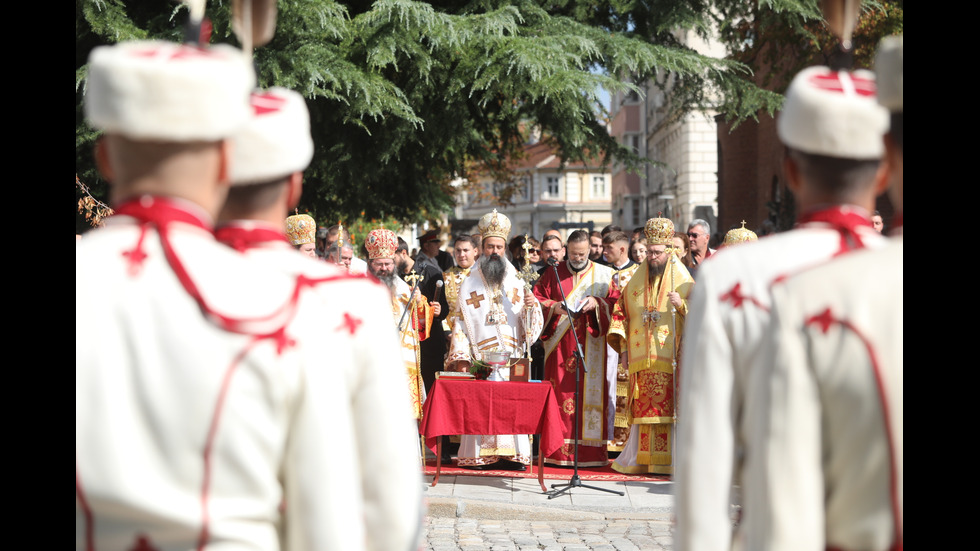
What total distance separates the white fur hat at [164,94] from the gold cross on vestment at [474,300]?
Answer: 24.6 ft

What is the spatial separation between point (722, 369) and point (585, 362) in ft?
26.6

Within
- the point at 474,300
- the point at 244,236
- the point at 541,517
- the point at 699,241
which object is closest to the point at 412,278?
the point at 474,300

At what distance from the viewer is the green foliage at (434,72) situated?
12.5 m

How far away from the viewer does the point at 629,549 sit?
7.42 meters

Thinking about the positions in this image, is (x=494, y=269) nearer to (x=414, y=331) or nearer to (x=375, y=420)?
(x=414, y=331)

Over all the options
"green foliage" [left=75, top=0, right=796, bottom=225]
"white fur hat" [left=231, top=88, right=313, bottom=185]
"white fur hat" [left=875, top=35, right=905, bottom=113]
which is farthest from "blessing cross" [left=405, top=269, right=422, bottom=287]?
"white fur hat" [left=875, top=35, right=905, bottom=113]

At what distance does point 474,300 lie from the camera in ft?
32.9

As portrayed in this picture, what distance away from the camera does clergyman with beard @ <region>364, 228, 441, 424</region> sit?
984 centimetres

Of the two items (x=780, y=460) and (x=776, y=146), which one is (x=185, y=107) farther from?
(x=776, y=146)

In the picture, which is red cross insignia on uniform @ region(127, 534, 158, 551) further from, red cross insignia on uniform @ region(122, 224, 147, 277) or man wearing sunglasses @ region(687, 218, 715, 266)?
man wearing sunglasses @ region(687, 218, 715, 266)

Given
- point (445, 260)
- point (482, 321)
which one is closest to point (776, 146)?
point (445, 260)

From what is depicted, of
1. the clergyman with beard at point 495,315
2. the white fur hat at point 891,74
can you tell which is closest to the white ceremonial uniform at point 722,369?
the white fur hat at point 891,74

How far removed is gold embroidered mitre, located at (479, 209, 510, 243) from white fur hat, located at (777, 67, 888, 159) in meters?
7.27

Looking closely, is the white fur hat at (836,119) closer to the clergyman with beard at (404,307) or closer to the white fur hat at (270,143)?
the white fur hat at (270,143)
